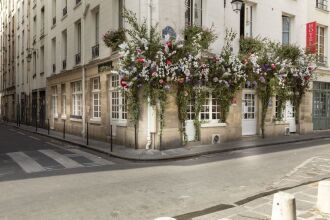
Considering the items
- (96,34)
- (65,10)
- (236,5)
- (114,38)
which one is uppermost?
(65,10)

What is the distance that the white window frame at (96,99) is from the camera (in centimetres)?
1706

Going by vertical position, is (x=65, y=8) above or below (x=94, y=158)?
above

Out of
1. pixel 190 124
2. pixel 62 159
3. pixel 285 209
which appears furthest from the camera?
pixel 190 124

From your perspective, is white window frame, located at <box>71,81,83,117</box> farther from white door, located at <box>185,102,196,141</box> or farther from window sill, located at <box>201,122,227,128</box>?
window sill, located at <box>201,122,227,128</box>

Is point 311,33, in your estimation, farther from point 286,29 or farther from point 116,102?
point 116,102

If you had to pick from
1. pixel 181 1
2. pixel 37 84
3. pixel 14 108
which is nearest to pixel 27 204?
pixel 181 1

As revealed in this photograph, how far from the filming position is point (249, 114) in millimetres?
16406

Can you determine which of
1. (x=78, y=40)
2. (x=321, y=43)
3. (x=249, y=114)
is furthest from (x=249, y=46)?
(x=78, y=40)

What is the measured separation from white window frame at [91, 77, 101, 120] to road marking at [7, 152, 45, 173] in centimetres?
510

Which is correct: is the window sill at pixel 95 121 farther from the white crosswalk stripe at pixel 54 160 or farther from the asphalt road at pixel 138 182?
the asphalt road at pixel 138 182

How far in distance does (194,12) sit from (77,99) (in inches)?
337

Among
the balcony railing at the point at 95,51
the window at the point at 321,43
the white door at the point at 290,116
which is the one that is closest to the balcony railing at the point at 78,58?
the balcony railing at the point at 95,51

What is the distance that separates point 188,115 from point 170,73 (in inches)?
83.8

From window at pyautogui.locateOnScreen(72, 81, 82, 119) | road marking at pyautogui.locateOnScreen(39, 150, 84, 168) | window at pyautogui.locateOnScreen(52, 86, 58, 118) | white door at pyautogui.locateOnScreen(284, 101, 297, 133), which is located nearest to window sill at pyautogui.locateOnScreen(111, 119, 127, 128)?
road marking at pyautogui.locateOnScreen(39, 150, 84, 168)
